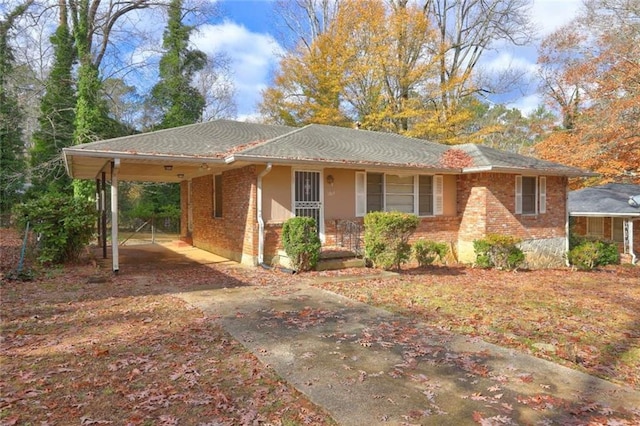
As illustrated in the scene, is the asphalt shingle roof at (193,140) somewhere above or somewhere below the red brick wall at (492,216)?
above

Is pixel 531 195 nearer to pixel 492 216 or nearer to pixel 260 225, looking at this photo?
Result: pixel 492 216

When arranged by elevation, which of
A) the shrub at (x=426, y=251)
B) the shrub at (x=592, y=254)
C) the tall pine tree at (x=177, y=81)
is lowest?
the shrub at (x=592, y=254)

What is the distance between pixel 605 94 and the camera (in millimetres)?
16188

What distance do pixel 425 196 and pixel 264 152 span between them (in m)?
5.84

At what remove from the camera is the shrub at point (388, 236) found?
9844mm

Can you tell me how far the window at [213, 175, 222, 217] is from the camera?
12.8 metres

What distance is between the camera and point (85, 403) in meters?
3.35

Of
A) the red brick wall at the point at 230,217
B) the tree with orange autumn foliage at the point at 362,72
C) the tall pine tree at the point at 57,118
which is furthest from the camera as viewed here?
the tree with orange autumn foliage at the point at 362,72

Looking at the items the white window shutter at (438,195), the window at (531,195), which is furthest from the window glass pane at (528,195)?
the white window shutter at (438,195)

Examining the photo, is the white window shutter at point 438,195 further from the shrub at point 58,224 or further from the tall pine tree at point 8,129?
the tall pine tree at point 8,129

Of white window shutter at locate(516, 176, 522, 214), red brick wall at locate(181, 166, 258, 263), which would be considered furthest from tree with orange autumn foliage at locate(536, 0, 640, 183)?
red brick wall at locate(181, 166, 258, 263)

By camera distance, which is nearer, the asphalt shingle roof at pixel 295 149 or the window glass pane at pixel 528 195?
the asphalt shingle roof at pixel 295 149

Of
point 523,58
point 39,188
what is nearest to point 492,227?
point 523,58

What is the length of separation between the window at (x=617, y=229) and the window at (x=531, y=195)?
6.02 meters
